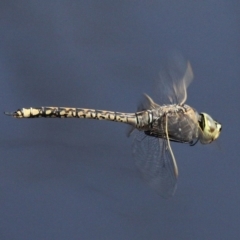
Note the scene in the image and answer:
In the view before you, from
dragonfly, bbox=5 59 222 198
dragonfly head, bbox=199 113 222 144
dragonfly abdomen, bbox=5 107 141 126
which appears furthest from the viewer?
dragonfly head, bbox=199 113 222 144

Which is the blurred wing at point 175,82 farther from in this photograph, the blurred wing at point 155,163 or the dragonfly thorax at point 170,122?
the blurred wing at point 155,163

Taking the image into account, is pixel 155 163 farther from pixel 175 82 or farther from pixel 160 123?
pixel 175 82

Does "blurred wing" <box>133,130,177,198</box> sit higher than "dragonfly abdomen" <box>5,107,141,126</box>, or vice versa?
"dragonfly abdomen" <box>5,107,141,126</box>

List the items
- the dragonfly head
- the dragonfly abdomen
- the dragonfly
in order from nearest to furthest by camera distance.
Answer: the dragonfly abdomen, the dragonfly, the dragonfly head

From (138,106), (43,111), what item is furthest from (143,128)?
(43,111)

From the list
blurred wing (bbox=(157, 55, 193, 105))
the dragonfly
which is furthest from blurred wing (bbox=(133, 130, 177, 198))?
blurred wing (bbox=(157, 55, 193, 105))

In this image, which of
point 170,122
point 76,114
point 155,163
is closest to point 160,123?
point 170,122

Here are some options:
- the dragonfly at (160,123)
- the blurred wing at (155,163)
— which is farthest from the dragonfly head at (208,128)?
the blurred wing at (155,163)

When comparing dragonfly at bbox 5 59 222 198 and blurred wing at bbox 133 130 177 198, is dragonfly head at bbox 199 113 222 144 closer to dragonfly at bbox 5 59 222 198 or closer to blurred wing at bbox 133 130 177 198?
dragonfly at bbox 5 59 222 198
